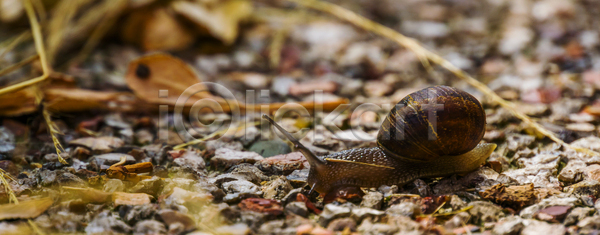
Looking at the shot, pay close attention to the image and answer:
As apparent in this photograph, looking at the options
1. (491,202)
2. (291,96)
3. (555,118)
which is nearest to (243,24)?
(291,96)

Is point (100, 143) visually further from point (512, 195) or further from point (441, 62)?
point (441, 62)

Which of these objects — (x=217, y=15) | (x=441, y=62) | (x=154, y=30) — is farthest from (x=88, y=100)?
(x=441, y=62)

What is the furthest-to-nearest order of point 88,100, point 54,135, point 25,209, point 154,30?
point 154,30, point 88,100, point 54,135, point 25,209

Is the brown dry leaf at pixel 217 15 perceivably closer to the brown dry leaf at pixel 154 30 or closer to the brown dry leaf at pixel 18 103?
the brown dry leaf at pixel 154 30

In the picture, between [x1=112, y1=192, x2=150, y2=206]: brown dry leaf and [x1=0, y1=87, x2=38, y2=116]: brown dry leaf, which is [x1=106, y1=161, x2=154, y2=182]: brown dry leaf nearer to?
[x1=112, y1=192, x2=150, y2=206]: brown dry leaf

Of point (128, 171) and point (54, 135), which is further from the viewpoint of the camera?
point (54, 135)

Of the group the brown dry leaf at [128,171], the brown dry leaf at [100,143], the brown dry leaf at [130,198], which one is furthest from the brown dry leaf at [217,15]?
the brown dry leaf at [130,198]

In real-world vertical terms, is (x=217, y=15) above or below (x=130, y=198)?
above
